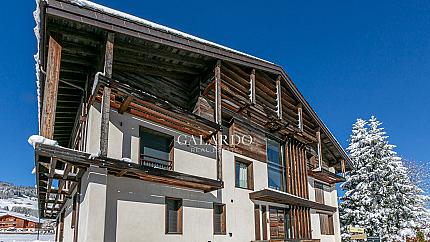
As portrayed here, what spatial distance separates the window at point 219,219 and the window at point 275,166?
3504 millimetres

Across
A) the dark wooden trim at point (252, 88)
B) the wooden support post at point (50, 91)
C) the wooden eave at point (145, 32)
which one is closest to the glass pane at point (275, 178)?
the dark wooden trim at point (252, 88)

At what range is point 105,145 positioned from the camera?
863cm

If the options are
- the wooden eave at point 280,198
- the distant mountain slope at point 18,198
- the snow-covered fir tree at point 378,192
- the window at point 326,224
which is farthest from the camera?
the distant mountain slope at point 18,198

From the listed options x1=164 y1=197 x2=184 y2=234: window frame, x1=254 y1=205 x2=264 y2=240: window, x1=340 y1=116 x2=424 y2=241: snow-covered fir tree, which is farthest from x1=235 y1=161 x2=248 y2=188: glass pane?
x1=340 y1=116 x2=424 y2=241: snow-covered fir tree

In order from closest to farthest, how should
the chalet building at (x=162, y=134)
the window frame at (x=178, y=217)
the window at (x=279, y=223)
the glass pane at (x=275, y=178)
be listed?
the chalet building at (x=162, y=134) → the window frame at (x=178, y=217) → the window at (x=279, y=223) → the glass pane at (x=275, y=178)

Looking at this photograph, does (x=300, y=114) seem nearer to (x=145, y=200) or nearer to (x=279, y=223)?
(x=279, y=223)

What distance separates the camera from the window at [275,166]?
51.0 ft

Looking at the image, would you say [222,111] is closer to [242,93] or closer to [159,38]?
[242,93]

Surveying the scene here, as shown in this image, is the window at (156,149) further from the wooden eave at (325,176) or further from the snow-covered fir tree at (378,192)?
the snow-covered fir tree at (378,192)

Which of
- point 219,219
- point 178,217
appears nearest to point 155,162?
point 178,217

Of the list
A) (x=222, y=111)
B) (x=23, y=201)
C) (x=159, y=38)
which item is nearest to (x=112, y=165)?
(x=159, y=38)

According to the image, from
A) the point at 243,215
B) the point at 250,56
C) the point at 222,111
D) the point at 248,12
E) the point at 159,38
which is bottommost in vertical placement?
the point at 243,215

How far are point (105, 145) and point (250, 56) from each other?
7171 mm

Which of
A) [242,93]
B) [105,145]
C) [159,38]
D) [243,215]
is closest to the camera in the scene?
[105,145]
